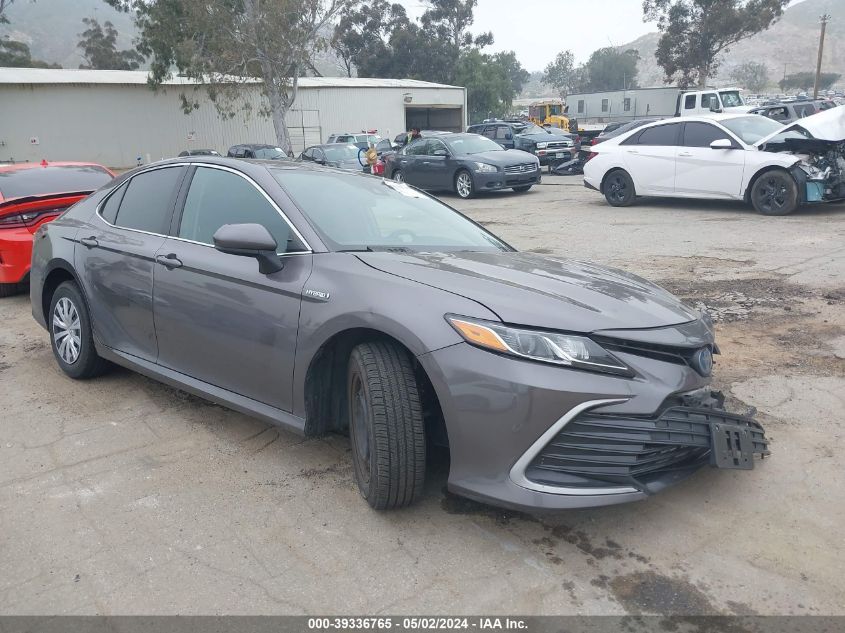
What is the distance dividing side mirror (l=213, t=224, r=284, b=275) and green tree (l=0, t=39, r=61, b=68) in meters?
67.0

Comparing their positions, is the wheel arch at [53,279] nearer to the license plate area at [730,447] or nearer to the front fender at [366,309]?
the front fender at [366,309]

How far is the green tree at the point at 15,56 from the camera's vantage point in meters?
59.8

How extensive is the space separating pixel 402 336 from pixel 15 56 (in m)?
72.2

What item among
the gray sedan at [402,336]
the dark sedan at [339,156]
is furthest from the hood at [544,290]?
the dark sedan at [339,156]

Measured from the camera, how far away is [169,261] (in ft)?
12.9

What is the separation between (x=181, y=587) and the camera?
8.71 feet

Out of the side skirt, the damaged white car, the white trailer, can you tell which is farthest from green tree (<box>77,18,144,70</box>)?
the side skirt

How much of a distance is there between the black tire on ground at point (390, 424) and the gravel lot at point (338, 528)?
197mm

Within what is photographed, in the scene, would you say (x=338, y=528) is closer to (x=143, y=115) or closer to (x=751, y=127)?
(x=751, y=127)

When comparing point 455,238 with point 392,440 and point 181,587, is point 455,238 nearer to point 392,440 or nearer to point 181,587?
point 392,440

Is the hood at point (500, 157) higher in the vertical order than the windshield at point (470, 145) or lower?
lower

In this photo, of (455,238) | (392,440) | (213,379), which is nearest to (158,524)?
(213,379)

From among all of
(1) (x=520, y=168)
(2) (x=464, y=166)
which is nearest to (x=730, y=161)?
(1) (x=520, y=168)

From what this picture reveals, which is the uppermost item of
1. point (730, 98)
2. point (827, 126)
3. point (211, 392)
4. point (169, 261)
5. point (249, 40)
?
point (249, 40)
